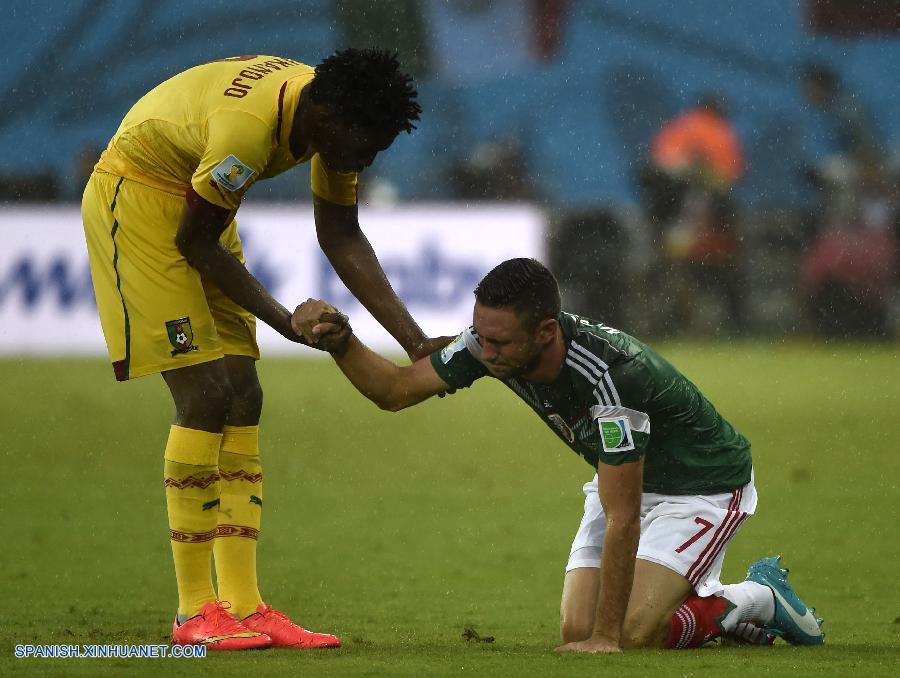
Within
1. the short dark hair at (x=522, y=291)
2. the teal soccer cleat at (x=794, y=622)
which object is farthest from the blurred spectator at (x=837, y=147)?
the short dark hair at (x=522, y=291)

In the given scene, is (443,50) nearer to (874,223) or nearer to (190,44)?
(190,44)

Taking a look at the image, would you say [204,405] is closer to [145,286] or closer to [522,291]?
[145,286]

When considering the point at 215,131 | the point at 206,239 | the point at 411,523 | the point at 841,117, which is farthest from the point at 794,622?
the point at 841,117

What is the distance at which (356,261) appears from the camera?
224 inches

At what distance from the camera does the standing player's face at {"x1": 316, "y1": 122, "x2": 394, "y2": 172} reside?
486 cm

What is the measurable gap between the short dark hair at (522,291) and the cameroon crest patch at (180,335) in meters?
0.98

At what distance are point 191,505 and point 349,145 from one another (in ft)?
4.16

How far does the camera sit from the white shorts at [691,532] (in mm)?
5215

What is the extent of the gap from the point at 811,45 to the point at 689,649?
16.2m

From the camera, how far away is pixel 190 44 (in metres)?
19.2

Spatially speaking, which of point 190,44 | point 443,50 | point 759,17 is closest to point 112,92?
point 190,44

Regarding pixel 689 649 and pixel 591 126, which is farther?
pixel 591 126

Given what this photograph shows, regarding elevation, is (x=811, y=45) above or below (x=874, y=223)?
above

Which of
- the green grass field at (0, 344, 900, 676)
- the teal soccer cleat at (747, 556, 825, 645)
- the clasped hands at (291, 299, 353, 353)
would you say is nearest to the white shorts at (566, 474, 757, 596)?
the teal soccer cleat at (747, 556, 825, 645)
